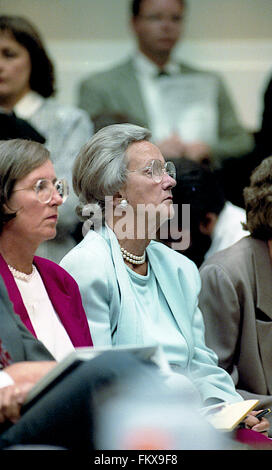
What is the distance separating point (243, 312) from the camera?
3.72 metres

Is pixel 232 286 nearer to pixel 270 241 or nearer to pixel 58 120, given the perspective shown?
pixel 270 241

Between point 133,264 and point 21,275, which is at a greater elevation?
point 21,275

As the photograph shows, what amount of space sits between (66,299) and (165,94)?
216 cm

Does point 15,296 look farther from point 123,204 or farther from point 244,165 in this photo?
point 244,165

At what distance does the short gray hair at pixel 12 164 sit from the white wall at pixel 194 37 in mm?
2076

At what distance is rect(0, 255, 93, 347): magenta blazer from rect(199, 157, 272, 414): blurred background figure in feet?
2.53

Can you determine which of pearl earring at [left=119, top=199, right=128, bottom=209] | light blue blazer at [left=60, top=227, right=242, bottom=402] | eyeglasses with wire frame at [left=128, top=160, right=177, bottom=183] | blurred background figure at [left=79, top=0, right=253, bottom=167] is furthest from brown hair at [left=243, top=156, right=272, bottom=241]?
blurred background figure at [left=79, top=0, right=253, bottom=167]

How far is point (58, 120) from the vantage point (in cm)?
454

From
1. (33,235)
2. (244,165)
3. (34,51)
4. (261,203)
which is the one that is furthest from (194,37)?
(33,235)

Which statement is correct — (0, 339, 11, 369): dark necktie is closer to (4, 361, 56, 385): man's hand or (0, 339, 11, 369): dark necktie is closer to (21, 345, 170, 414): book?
(4, 361, 56, 385): man's hand

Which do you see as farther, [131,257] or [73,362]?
[131,257]

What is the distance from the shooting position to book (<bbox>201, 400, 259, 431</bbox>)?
2830 millimetres
